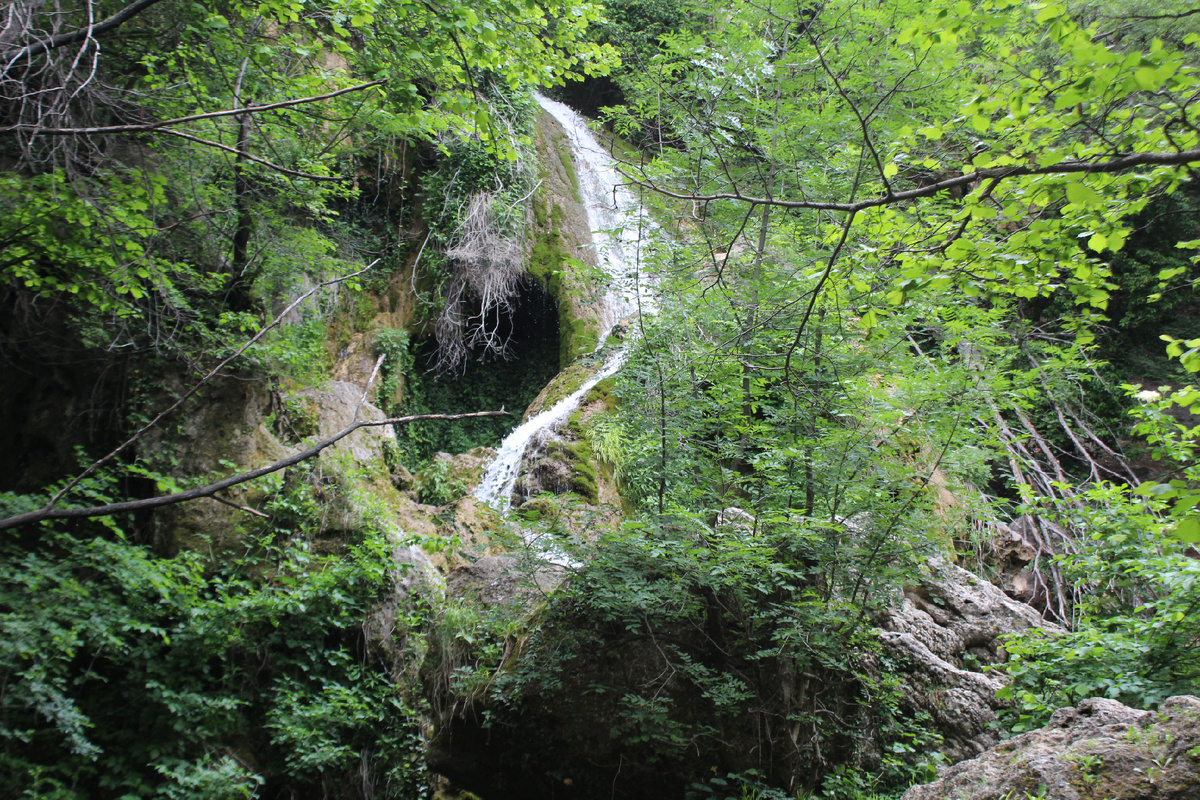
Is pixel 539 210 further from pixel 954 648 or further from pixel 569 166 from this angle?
pixel 954 648

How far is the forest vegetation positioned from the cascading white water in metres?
0.33

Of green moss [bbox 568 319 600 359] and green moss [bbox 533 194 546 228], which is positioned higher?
green moss [bbox 533 194 546 228]

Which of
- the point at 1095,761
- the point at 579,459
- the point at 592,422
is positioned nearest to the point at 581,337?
the point at 579,459

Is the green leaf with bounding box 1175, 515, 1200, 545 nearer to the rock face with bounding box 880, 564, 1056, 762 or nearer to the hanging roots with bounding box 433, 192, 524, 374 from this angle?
the rock face with bounding box 880, 564, 1056, 762

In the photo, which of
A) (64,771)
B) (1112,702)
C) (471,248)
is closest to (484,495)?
(471,248)

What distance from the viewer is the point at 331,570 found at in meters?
5.35

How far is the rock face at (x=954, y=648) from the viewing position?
4234 millimetres

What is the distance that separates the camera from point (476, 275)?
1134 cm

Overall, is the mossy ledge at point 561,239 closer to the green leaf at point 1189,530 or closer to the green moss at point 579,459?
the green moss at point 579,459

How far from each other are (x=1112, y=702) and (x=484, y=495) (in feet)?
25.4

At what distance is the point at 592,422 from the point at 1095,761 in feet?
12.5

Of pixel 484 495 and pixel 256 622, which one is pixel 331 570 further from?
pixel 484 495

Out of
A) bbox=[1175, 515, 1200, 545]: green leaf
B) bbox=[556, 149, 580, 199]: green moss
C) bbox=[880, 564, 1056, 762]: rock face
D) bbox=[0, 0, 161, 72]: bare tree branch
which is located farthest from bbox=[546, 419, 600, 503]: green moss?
bbox=[556, 149, 580, 199]: green moss

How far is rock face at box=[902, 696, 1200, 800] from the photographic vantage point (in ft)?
6.95
